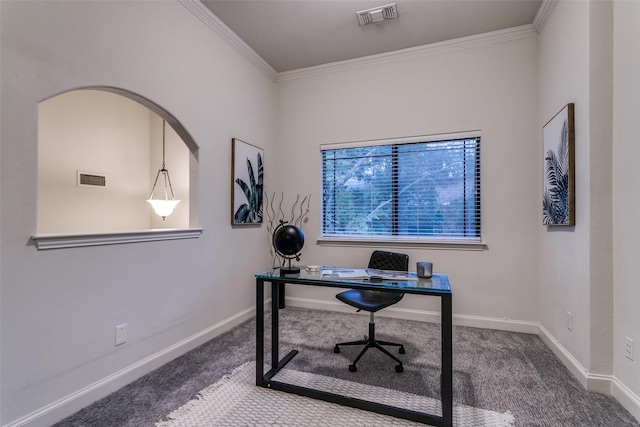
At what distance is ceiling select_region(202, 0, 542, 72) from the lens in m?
2.66

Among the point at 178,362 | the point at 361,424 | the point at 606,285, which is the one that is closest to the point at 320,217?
the point at 178,362

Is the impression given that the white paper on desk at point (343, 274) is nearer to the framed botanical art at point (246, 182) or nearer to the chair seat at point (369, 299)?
the chair seat at point (369, 299)

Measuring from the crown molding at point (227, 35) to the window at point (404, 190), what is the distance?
1.24 m

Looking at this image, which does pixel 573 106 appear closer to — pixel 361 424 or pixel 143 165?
pixel 361 424

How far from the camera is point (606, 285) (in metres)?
1.93

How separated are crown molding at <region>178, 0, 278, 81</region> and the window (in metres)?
1.24

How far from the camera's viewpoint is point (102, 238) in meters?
1.91

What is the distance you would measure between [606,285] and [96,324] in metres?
3.29

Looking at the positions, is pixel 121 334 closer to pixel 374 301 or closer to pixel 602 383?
pixel 374 301

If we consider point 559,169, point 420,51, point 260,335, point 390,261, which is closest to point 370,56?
point 420,51

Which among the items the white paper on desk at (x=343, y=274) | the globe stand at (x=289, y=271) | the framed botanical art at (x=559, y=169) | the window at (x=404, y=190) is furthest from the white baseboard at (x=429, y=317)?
the globe stand at (x=289, y=271)

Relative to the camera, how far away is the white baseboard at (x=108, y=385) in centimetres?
159

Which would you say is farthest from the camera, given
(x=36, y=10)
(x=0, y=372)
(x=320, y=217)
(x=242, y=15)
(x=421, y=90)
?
(x=320, y=217)

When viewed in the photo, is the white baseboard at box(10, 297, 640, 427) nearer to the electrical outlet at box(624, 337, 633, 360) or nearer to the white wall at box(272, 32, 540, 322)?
the white wall at box(272, 32, 540, 322)
